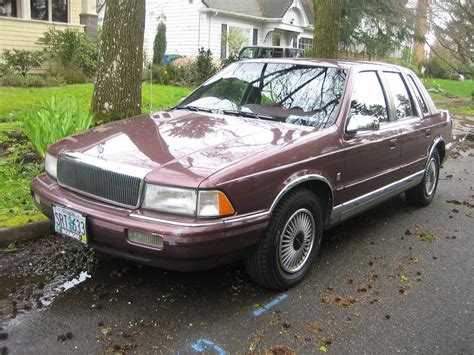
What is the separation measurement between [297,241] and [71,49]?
1419 cm

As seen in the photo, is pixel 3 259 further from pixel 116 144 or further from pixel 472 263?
pixel 472 263

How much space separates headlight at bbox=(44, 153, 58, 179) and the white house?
21.4 m

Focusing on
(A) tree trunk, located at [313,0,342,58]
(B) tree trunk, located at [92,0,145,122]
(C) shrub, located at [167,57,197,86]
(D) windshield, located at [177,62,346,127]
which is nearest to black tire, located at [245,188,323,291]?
(D) windshield, located at [177,62,346,127]

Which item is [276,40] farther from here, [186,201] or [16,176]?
[186,201]

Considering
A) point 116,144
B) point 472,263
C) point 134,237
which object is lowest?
point 472,263

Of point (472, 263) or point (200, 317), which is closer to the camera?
point (200, 317)

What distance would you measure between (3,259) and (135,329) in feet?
5.11

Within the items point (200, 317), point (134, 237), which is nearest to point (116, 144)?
point (134, 237)

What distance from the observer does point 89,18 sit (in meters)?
18.8

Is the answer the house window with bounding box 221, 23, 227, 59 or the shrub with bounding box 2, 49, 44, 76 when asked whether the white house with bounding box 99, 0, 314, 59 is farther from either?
the shrub with bounding box 2, 49, 44, 76

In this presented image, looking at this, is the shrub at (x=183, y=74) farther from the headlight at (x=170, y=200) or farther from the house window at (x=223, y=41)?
the headlight at (x=170, y=200)

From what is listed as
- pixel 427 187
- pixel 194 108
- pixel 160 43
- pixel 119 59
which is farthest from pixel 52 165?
pixel 160 43

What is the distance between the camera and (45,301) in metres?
3.45

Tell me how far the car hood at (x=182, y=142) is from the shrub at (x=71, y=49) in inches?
489
